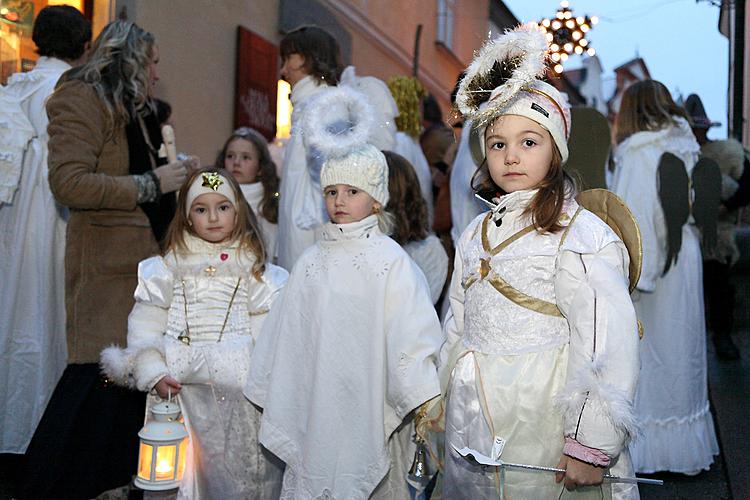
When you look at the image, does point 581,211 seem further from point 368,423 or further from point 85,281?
point 85,281

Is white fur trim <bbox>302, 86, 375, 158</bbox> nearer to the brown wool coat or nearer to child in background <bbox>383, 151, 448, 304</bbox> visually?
child in background <bbox>383, 151, 448, 304</bbox>

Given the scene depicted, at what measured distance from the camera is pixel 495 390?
2.73m

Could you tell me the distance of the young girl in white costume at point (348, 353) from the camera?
3621mm

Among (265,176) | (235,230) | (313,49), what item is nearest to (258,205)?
(265,176)

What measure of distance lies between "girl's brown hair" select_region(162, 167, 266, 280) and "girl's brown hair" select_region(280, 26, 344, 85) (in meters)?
1.10

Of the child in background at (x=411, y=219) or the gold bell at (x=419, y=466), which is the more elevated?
the child in background at (x=411, y=219)

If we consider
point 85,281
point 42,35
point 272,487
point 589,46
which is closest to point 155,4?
point 42,35

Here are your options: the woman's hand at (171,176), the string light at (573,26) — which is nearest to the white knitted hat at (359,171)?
the woman's hand at (171,176)

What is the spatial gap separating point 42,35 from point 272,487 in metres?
2.93

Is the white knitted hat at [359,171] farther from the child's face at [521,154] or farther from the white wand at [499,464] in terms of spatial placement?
the white wand at [499,464]

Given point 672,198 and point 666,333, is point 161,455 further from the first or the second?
point 672,198

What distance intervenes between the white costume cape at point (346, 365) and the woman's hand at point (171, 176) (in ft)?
2.86

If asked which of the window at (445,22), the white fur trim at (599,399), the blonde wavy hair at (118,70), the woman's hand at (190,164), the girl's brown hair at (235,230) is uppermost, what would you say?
the window at (445,22)

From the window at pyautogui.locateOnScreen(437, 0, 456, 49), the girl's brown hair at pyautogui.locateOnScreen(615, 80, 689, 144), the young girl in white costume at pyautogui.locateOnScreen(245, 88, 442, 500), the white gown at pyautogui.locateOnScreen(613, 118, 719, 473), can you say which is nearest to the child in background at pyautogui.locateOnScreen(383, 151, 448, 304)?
the young girl in white costume at pyautogui.locateOnScreen(245, 88, 442, 500)
